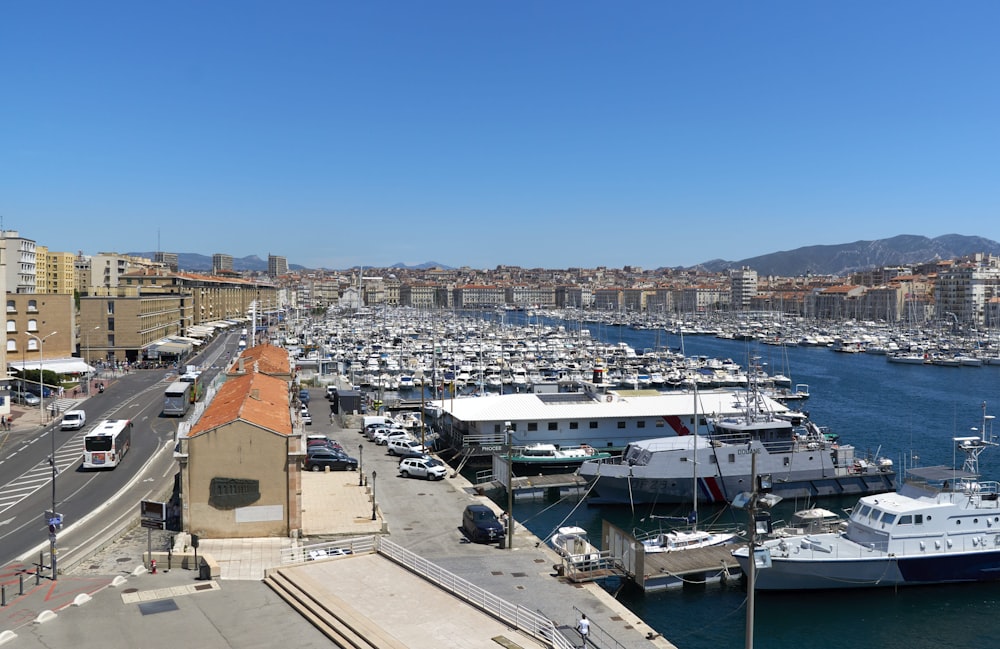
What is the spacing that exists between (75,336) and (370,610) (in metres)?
58.2

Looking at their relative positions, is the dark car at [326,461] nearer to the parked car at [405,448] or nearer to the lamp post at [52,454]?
the parked car at [405,448]

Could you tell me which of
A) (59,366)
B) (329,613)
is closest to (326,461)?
(329,613)

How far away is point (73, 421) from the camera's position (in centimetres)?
3488

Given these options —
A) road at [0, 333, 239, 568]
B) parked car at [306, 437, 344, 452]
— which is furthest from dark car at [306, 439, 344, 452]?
road at [0, 333, 239, 568]

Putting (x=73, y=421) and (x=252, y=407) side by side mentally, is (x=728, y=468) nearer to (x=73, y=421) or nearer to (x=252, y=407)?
(x=252, y=407)

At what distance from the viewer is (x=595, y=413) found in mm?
34844

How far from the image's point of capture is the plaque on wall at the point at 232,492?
18453 millimetres

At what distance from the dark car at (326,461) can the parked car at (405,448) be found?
316 centimetres

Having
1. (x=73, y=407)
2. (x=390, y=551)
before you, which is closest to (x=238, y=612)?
(x=390, y=551)

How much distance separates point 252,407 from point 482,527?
6.72 meters

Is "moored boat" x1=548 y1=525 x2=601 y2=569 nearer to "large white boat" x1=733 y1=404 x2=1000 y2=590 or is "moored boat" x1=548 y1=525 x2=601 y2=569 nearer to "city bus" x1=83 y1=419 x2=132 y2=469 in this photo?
"large white boat" x1=733 y1=404 x2=1000 y2=590

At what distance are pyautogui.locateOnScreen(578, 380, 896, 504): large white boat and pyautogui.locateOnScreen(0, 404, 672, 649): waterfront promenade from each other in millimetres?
8657

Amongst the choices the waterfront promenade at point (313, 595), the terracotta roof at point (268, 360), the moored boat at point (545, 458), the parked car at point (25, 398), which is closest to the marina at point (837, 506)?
the moored boat at point (545, 458)

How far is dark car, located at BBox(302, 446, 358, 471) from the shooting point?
27.7 meters
